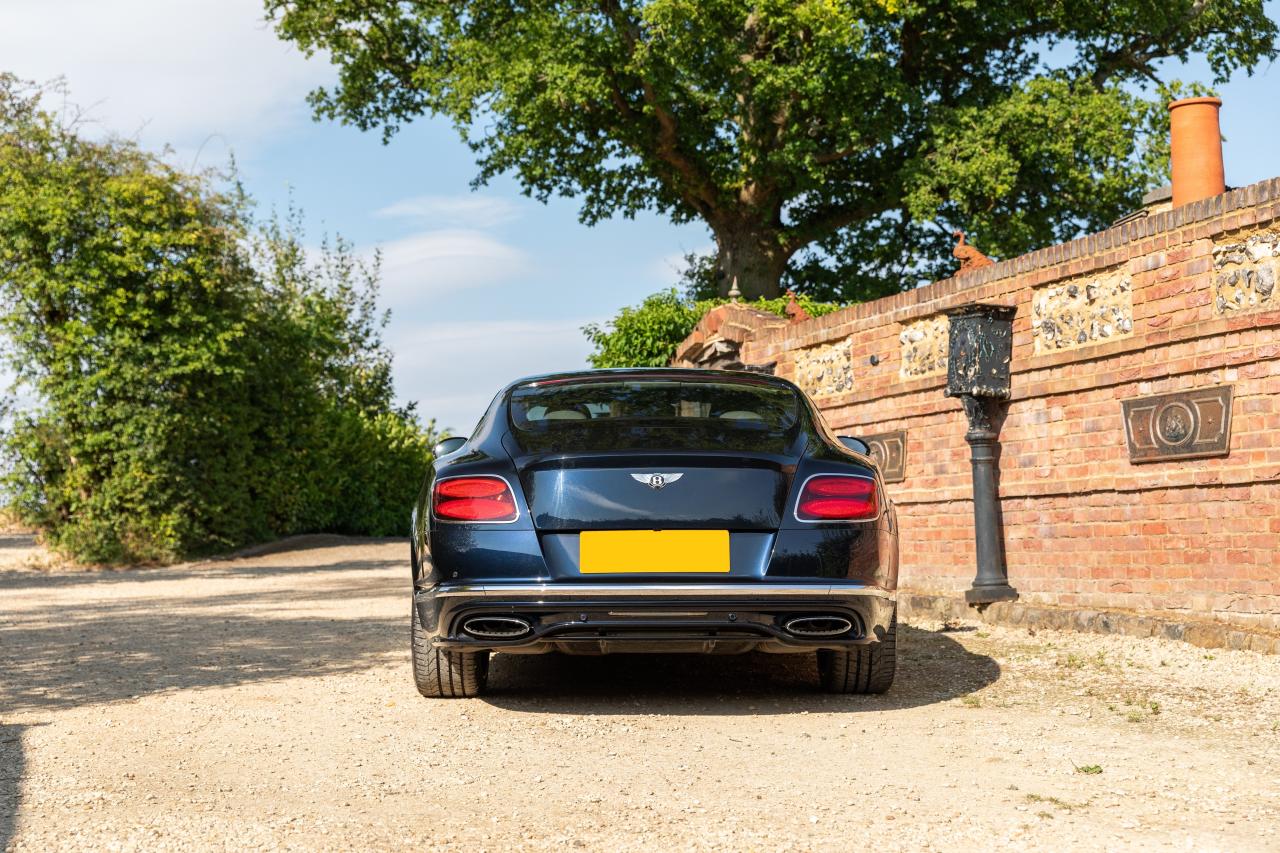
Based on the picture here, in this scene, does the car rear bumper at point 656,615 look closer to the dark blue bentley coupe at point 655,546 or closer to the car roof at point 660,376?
the dark blue bentley coupe at point 655,546

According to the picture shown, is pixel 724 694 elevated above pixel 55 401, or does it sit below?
below

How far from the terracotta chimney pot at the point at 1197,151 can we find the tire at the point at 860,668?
5.32 metres

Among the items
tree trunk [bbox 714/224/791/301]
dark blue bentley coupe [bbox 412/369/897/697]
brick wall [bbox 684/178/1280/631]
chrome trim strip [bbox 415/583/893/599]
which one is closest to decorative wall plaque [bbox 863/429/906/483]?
brick wall [bbox 684/178/1280/631]

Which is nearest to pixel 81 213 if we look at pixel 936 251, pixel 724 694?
pixel 724 694

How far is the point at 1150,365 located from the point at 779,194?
17488 mm

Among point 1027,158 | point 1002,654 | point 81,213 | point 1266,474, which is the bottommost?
point 1002,654

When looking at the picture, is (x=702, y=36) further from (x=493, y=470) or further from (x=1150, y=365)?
(x=493, y=470)

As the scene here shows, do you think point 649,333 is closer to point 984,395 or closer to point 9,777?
point 984,395

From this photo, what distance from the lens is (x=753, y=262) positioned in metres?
25.5

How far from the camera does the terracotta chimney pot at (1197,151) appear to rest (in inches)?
378

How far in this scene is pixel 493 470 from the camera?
5238 millimetres

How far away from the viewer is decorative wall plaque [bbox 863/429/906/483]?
1066 cm

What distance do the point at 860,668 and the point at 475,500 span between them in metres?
1.78

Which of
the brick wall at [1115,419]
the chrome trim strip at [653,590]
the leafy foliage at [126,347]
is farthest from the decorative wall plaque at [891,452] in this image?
the leafy foliage at [126,347]
